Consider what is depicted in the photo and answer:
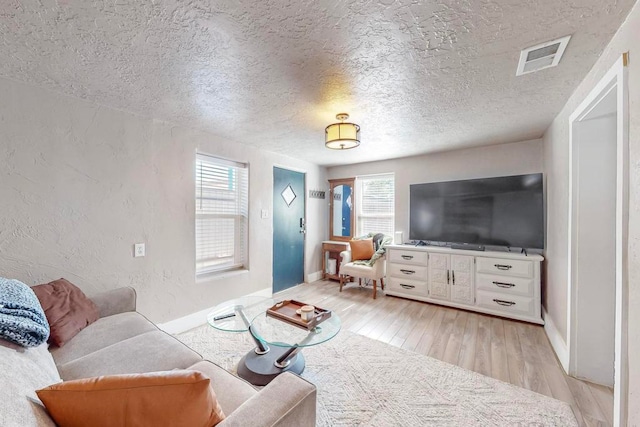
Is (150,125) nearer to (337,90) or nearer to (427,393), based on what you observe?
(337,90)

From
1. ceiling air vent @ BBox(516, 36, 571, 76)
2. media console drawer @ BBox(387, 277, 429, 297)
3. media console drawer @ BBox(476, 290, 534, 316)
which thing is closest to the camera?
ceiling air vent @ BBox(516, 36, 571, 76)

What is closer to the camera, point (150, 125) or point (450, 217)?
point (150, 125)

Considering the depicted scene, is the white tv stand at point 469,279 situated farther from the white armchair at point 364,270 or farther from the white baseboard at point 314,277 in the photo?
the white baseboard at point 314,277

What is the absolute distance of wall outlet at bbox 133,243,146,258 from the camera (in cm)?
250

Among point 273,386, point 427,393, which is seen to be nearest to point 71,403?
point 273,386

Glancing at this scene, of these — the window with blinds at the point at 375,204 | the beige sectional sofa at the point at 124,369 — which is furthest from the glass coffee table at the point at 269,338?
the window with blinds at the point at 375,204

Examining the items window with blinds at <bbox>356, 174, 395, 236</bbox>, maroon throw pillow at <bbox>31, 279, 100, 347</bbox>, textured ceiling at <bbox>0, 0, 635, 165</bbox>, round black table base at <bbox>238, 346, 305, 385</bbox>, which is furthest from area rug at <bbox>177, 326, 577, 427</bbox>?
window with blinds at <bbox>356, 174, 395, 236</bbox>

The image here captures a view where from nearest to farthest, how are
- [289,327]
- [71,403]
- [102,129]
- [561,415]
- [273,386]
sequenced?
[71,403], [273,386], [561,415], [289,327], [102,129]

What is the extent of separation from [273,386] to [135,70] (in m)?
2.05

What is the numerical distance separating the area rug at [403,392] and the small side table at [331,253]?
2.28 meters

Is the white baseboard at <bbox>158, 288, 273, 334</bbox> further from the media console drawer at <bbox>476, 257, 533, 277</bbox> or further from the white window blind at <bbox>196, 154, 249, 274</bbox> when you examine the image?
the media console drawer at <bbox>476, 257, 533, 277</bbox>

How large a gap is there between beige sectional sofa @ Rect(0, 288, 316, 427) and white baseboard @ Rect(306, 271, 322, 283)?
3031 millimetres

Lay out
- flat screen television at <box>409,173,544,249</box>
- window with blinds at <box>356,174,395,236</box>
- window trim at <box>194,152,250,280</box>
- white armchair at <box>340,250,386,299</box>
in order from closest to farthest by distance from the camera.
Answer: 1. flat screen television at <box>409,173,544,249</box>
2. window trim at <box>194,152,250,280</box>
3. white armchair at <box>340,250,386,299</box>
4. window with blinds at <box>356,174,395,236</box>

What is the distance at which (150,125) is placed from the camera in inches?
102
